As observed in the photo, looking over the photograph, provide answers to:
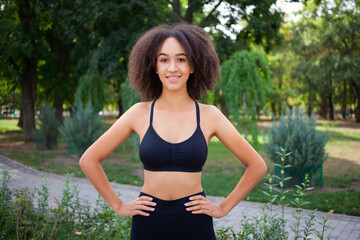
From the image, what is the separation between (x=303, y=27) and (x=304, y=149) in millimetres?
26873

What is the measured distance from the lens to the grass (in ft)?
21.4

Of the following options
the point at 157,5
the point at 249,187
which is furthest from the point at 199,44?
the point at 157,5

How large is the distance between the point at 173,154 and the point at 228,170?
27.0ft

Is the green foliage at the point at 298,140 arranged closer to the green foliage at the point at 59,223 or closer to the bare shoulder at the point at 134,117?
the green foliage at the point at 59,223

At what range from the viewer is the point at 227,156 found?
42.2ft

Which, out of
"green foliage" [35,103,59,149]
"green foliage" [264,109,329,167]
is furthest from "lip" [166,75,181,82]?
"green foliage" [35,103,59,149]

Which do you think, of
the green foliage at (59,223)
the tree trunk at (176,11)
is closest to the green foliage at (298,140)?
the green foliage at (59,223)

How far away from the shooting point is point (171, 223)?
1888mm

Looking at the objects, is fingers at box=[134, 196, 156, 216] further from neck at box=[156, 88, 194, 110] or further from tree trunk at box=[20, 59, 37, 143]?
tree trunk at box=[20, 59, 37, 143]

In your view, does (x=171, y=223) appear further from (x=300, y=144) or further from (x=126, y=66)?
(x=126, y=66)

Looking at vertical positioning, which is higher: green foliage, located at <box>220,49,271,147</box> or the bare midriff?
green foliage, located at <box>220,49,271,147</box>

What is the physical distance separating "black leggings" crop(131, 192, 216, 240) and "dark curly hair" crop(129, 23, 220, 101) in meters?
0.79

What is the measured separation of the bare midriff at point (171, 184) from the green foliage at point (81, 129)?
10069 millimetres

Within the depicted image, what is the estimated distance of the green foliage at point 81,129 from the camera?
11562 millimetres
